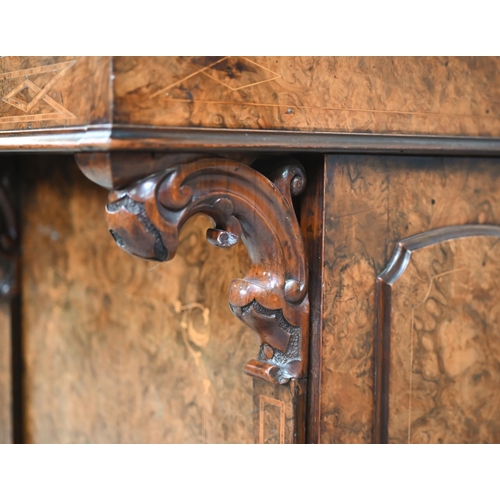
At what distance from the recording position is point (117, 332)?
134 cm

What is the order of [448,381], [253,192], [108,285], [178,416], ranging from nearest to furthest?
[253,192] → [448,381] → [178,416] → [108,285]

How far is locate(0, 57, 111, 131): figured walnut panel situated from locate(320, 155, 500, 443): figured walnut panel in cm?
31

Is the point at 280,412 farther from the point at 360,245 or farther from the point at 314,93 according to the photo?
the point at 314,93

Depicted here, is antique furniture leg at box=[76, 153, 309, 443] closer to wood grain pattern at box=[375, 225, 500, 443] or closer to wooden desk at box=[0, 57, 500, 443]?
wooden desk at box=[0, 57, 500, 443]

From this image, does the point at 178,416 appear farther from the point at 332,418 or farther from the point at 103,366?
the point at 332,418

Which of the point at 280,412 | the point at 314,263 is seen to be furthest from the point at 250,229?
the point at 280,412

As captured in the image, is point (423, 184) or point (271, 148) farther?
point (423, 184)

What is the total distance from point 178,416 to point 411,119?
676mm

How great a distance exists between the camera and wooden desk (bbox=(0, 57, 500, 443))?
0.75m

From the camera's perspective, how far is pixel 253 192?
835 mm

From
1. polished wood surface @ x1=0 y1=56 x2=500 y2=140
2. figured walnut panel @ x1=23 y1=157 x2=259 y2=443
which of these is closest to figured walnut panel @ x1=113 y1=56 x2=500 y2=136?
polished wood surface @ x1=0 y1=56 x2=500 y2=140

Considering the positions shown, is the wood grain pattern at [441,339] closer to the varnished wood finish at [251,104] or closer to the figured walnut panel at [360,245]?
the figured walnut panel at [360,245]

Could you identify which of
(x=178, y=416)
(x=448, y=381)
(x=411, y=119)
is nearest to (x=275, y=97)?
(x=411, y=119)

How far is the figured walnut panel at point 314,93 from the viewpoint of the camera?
2.38 feet
